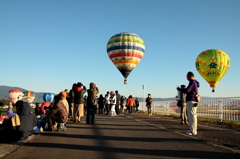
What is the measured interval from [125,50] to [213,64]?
31.2ft

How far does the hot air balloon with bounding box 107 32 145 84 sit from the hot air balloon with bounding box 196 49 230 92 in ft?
22.6

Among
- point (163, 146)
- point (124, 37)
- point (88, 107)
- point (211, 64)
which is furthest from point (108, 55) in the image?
point (163, 146)

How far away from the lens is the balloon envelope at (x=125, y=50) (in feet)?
89.4

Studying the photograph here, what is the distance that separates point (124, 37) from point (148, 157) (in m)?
24.1

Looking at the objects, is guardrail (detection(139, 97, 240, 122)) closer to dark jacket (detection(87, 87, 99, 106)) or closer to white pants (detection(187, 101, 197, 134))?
white pants (detection(187, 101, 197, 134))

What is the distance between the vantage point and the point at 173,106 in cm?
2033

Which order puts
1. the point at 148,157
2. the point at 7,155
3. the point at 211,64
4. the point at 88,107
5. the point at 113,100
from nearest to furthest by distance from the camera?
the point at 148,157, the point at 7,155, the point at 88,107, the point at 113,100, the point at 211,64

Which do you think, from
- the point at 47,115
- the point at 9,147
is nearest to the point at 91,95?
the point at 47,115

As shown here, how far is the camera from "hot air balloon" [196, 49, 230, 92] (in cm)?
2466

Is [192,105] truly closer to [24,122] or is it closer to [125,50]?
[24,122]

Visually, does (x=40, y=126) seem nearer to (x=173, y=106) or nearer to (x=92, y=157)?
(x=92, y=157)

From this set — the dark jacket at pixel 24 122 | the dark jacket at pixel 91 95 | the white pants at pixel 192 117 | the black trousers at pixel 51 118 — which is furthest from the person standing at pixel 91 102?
the white pants at pixel 192 117

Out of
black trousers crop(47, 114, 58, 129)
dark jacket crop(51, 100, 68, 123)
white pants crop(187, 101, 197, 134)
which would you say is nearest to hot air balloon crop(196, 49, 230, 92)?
white pants crop(187, 101, 197, 134)

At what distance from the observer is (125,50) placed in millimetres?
27094
